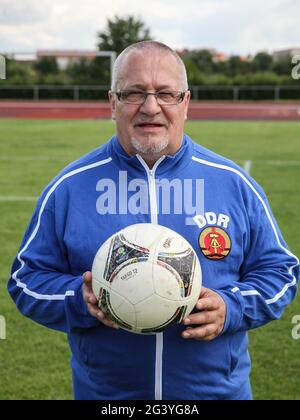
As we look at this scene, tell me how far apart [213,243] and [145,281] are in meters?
0.42

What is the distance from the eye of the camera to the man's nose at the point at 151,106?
2486 millimetres

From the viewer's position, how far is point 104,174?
103 inches

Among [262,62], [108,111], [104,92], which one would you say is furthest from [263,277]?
[262,62]

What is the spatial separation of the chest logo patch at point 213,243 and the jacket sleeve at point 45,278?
1.68ft

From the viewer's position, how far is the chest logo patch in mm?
2541

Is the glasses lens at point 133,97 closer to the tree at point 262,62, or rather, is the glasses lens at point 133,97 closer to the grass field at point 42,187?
the grass field at point 42,187

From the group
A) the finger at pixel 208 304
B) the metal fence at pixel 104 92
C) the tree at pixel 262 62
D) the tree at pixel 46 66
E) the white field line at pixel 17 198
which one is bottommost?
the white field line at pixel 17 198

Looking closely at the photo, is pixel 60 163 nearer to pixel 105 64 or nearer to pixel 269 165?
pixel 269 165

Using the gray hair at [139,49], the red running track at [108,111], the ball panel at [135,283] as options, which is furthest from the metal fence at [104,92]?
the ball panel at [135,283]

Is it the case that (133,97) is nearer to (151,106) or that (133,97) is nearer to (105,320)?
(151,106)

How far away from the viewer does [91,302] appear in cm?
232

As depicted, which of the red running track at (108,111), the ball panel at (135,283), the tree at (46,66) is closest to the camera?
the ball panel at (135,283)
